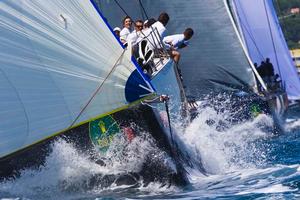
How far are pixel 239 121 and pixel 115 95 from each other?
6.51 metres

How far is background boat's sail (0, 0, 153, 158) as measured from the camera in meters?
6.85

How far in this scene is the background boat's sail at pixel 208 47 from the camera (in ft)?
47.8

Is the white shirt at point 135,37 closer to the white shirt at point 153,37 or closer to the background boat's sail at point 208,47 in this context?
the white shirt at point 153,37

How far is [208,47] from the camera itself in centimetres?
1473

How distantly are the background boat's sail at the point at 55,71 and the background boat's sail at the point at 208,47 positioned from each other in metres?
7.38

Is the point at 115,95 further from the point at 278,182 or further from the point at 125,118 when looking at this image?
the point at 278,182

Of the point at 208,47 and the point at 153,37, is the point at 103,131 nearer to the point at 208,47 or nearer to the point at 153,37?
the point at 153,37

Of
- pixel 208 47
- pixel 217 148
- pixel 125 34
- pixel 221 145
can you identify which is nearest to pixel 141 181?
pixel 217 148

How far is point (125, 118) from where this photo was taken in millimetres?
7469

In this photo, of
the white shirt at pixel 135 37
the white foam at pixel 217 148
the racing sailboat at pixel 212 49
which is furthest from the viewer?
the racing sailboat at pixel 212 49

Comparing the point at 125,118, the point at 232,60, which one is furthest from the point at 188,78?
the point at 125,118

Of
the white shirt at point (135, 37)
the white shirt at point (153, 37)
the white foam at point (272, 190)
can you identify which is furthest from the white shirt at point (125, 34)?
the white foam at point (272, 190)

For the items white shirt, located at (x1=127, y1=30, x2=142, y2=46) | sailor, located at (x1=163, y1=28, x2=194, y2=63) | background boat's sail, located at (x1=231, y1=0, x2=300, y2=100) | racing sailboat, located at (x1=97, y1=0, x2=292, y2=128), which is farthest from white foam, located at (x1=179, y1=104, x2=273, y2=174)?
background boat's sail, located at (x1=231, y1=0, x2=300, y2=100)

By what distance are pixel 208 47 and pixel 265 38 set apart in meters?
1.85
